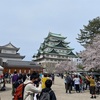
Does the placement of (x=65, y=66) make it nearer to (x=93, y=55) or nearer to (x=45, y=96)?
(x=93, y=55)

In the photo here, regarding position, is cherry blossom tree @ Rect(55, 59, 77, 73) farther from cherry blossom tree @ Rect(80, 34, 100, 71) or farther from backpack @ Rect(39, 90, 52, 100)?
backpack @ Rect(39, 90, 52, 100)

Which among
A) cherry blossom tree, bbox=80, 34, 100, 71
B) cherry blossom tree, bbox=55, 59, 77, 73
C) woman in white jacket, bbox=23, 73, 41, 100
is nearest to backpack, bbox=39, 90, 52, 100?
woman in white jacket, bbox=23, 73, 41, 100

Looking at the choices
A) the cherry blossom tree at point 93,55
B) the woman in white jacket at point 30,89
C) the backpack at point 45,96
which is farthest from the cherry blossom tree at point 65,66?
the backpack at point 45,96

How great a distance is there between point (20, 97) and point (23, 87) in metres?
0.30

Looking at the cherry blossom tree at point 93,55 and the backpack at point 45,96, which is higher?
the cherry blossom tree at point 93,55

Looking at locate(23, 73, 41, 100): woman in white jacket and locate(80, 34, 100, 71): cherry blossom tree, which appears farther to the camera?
locate(80, 34, 100, 71): cherry blossom tree

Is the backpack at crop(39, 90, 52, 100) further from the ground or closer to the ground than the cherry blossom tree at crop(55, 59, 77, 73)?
closer to the ground

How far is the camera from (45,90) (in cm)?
623

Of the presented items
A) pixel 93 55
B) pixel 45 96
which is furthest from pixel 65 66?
pixel 45 96

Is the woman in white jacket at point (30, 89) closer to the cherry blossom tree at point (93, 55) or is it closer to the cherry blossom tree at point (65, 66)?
the cherry blossom tree at point (93, 55)

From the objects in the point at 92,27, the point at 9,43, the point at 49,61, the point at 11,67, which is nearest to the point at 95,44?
the point at 92,27

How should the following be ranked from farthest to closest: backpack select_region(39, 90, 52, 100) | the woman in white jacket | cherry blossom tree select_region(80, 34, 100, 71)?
cherry blossom tree select_region(80, 34, 100, 71) < the woman in white jacket < backpack select_region(39, 90, 52, 100)

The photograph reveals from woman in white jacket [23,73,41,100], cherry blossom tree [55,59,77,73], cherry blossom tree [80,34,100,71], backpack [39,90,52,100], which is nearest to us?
backpack [39,90,52,100]

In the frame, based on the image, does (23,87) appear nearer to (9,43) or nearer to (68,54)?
(9,43)
